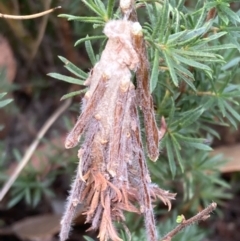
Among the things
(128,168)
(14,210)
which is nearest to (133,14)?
(128,168)

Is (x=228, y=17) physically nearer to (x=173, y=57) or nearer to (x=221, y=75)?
(x=173, y=57)

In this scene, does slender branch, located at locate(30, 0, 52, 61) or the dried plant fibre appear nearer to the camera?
the dried plant fibre

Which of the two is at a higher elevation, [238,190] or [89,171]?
[89,171]

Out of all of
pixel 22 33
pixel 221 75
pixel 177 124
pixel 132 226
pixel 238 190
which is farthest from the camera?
pixel 238 190

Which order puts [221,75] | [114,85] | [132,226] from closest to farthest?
[114,85] < [221,75] < [132,226]

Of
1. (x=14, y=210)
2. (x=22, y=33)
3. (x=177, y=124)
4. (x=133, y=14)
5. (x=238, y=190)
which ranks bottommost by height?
(x=238, y=190)

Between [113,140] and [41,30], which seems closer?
[113,140]

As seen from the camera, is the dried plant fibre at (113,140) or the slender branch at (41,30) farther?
the slender branch at (41,30)

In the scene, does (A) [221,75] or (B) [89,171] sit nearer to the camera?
(B) [89,171]
